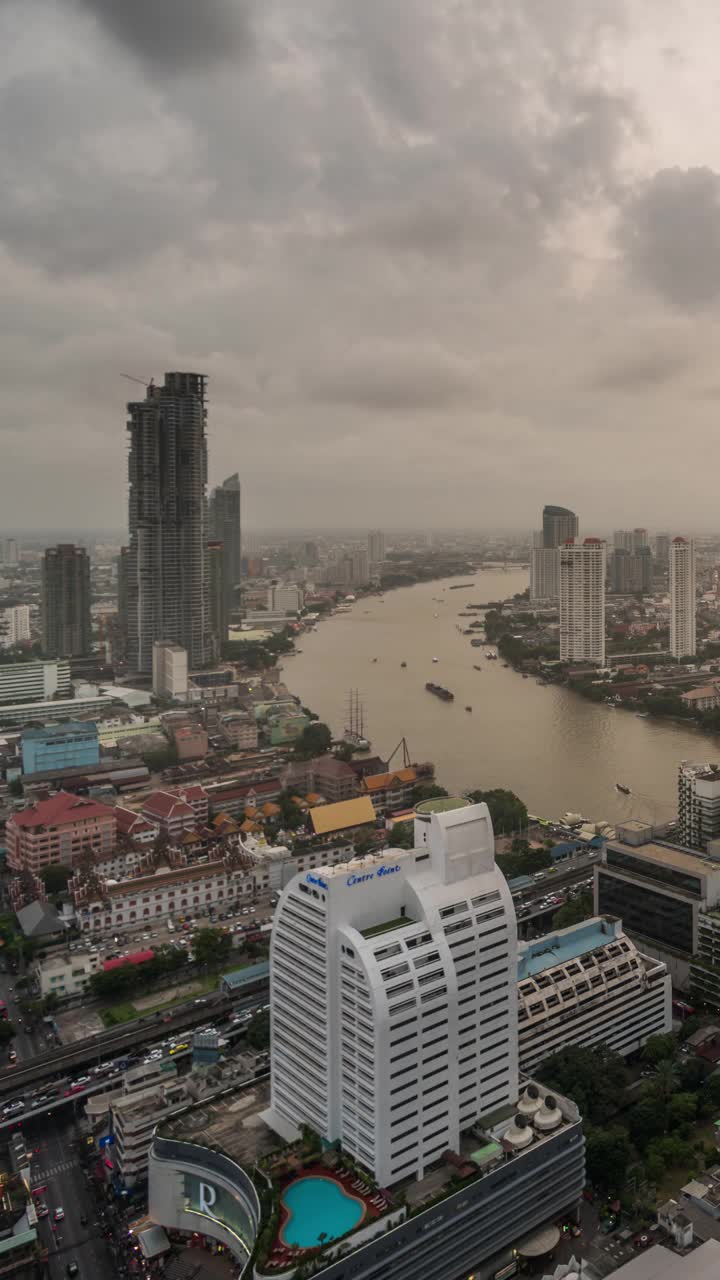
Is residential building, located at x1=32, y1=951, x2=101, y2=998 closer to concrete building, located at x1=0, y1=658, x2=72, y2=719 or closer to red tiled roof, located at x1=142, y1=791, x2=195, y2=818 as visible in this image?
red tiled roof, located at x1=142, y1=791, x2=195, y2=818

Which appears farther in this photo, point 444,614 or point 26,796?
point 444,614

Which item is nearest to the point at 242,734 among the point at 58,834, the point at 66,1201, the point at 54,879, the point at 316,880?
the point at 58,834

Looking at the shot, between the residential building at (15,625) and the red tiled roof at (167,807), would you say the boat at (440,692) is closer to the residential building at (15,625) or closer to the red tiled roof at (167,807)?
the red tiled roof at (167,807)

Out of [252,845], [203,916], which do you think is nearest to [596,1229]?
[203,916]

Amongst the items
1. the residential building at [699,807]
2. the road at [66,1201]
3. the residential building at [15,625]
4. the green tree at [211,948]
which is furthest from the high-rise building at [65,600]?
the road at [66,1201]

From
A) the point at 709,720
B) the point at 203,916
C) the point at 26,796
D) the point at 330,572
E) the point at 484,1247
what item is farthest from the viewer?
the point at 330,572

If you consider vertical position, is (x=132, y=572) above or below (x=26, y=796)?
above

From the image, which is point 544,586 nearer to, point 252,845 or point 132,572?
point 132,572
